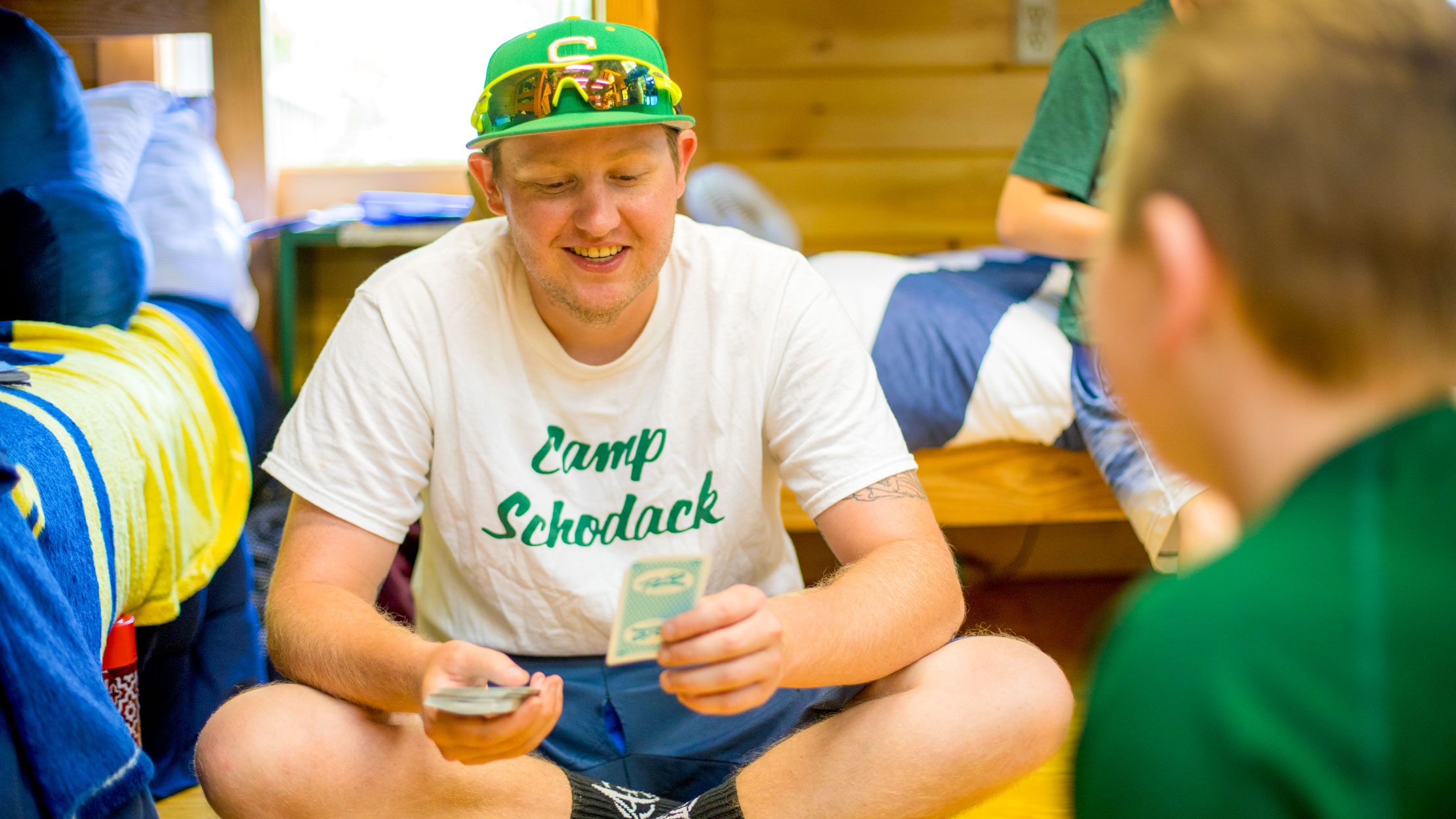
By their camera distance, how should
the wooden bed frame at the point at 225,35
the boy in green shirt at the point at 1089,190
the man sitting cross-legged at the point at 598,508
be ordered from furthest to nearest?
the wooden bed frame at the point at 225,35
the boy in green shirt at the point at 1089,190
the man sitting cross-legged at the point at 598,508

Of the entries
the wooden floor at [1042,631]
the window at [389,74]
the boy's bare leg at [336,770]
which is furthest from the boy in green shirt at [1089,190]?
the window at [389,74]

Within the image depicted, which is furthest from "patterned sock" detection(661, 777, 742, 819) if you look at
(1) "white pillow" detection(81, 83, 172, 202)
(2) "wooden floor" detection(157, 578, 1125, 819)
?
(1) "white pillow" detection(81, 83, 172, 202)

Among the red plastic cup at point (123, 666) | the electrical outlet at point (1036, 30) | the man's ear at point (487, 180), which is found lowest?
the red plastic cup at point (123, 666)

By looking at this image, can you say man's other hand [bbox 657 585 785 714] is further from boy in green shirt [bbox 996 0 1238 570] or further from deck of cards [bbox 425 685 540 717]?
boy in green shirt [bbox 996 0 1238 570]

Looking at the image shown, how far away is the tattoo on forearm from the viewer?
3.81 feet

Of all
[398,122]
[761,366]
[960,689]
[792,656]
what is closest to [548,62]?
[761,366]

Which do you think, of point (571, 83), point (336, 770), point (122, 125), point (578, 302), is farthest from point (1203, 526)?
point (122, 125)

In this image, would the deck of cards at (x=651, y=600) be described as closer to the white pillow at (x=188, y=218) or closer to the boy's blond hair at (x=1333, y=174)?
the boy's blond hair at (x=1333, y=174)

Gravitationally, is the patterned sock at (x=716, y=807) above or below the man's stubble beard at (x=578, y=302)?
below

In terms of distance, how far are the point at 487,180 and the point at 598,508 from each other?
15.3 inches

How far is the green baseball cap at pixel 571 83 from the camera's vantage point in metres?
1.13

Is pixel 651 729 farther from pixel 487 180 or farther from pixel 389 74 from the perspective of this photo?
pixel 389 74

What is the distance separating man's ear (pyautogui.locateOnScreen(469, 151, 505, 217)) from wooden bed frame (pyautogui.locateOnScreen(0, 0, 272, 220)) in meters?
1.59

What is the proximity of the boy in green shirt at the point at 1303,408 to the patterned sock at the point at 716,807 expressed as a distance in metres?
0.64
